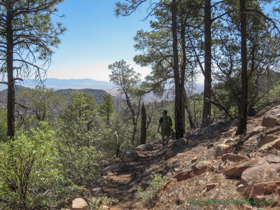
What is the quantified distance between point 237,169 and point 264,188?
0.79 meters

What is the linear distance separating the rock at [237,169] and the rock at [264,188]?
0.68 meters

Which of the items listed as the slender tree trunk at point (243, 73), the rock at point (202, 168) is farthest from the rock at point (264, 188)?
the slender tree trunk at point (243, 73)

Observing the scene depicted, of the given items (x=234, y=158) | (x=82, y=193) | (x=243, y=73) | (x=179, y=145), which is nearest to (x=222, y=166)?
(x=234, y=158)

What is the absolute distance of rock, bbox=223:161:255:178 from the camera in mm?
3059

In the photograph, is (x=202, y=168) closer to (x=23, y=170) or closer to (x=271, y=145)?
(x=271, y=145)

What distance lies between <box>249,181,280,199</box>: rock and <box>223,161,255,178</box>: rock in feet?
2.22

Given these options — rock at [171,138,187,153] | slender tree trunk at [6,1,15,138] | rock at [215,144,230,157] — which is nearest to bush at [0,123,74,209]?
rock at [215,144,230,157]

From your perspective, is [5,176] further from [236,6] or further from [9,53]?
[236,6]

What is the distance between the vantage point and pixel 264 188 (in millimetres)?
2338

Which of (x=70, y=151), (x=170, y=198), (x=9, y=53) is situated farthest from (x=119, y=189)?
(x=9, y=53)

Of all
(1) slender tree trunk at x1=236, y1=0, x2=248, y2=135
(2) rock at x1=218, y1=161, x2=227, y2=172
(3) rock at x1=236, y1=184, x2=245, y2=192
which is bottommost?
(3) rock at x1=236, y1=184, x2=245, y2=192

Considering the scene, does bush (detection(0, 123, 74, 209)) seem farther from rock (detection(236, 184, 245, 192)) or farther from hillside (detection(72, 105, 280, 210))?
rock (detection(236, 184, 245, 192))

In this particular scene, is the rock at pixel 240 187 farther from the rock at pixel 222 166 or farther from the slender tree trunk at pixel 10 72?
the slender tree trunk at pixel 10 72

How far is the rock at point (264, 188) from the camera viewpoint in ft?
7.57
